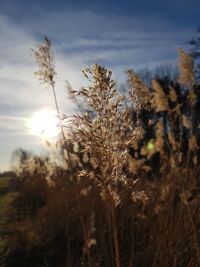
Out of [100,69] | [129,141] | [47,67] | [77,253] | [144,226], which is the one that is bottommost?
[77,253]

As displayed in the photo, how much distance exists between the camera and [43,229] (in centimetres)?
684

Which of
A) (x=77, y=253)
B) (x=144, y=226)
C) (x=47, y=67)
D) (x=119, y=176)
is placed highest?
(x=47, y=67)

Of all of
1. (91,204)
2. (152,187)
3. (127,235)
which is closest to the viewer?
(127,235)

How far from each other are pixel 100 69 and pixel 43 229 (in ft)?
16.5

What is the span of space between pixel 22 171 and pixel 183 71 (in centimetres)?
2068

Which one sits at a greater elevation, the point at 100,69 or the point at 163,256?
the point at 100,69

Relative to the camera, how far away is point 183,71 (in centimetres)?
323

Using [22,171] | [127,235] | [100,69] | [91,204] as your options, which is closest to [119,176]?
[100,69]

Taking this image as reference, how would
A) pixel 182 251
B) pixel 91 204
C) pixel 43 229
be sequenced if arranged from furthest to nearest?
pixel 43 229 → pixel 91 204 → pixel 182 251

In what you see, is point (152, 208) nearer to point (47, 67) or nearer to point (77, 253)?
point (77, 253)

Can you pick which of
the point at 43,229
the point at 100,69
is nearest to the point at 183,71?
the point at 100,69

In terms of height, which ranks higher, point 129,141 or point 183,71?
point 183,71

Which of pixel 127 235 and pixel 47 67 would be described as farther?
pixel 127 235

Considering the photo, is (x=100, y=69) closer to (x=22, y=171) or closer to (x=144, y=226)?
(x=144, y=226)
